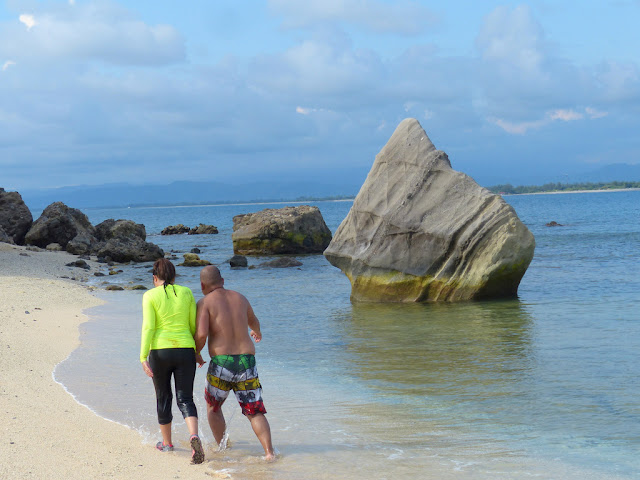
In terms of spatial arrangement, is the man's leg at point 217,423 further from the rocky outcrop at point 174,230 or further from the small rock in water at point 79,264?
the rocky outcrop at point 174,230

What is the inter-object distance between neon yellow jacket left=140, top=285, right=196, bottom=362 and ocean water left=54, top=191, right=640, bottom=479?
1.33 meters

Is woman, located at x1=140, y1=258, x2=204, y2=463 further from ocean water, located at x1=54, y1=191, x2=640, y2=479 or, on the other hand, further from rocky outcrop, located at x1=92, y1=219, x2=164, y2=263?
rocky outcrop, located at x1=92, y1=219, x2=164, y2=263

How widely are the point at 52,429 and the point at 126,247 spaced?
29.1 m

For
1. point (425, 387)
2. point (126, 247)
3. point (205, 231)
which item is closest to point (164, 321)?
point (425, 387)

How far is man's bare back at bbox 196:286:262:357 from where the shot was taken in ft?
23.0

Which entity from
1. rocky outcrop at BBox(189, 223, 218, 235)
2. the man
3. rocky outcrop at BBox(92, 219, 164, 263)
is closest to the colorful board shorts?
A: the man

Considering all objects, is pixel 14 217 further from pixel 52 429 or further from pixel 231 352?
pixel 231 352

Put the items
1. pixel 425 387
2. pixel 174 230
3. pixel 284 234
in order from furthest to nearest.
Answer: pixel 174 230 < pixel 284 234 < pixel 425 387

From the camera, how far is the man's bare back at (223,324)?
276 inches

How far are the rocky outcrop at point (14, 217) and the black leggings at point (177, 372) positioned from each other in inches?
1369

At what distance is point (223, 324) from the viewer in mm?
7020

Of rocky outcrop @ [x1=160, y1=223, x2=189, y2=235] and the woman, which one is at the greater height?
the woman

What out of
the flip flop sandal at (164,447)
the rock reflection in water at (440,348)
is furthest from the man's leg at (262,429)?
the rock reflection in water at (440,348)

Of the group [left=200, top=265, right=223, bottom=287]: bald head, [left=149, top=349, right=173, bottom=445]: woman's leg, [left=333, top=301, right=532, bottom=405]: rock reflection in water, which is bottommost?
[left=333, top=301, right=532, bottom=405]: rock reflection in water
